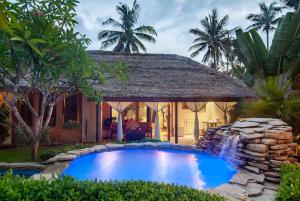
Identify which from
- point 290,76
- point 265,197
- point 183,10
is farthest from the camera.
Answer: point 183,10

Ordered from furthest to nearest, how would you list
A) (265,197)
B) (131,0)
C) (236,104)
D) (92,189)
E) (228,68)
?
1. (228,68)
2. (131,0)
3. (236,104)
4. (265,197)
5. (92,189)

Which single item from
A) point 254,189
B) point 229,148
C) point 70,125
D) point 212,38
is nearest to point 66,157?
point 70,125

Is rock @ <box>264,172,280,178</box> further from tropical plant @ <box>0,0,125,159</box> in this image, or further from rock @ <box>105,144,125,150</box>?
rock @ <box>105,144,125,150</box>

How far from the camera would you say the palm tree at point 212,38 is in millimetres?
31562

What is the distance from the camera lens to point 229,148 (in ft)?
26.9

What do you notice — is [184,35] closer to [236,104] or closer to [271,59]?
[236,104]

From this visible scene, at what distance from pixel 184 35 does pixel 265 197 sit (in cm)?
3214

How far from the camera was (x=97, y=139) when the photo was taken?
12930mm

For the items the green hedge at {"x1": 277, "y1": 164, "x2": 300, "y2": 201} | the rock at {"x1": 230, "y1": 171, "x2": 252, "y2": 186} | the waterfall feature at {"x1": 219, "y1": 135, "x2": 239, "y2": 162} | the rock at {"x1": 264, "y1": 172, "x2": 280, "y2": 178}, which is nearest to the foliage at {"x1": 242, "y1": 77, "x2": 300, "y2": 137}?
the waterfall feature at {"x1": 219, "y1": 135, "x2": 239, "y2": 162}

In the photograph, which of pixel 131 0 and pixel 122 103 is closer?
pixel 122 103

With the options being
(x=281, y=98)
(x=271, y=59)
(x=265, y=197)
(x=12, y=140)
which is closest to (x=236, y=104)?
(x=271, y=59)

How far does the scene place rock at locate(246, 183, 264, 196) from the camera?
5.07 metres

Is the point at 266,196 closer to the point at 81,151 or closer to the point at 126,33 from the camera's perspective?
the point at 81,151

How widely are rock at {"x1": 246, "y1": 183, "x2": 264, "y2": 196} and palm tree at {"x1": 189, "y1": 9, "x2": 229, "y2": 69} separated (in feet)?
90.9
